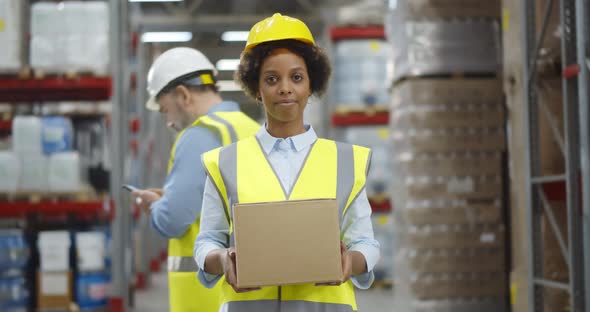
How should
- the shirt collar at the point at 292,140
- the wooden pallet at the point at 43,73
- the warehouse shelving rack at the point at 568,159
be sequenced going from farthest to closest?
the wooden pallet at the point at 43,73 < the warehouse shelving rack at the point at 568,159 < the shirt collar at the point at 292,140

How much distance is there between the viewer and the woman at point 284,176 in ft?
6.33

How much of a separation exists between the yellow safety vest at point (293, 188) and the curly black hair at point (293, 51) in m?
0.23

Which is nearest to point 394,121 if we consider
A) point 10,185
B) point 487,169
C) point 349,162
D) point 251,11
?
point 487,169

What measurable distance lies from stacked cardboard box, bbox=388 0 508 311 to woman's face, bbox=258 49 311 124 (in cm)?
447

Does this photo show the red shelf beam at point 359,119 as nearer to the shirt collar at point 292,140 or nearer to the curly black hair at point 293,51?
the curly black hair at point 293,51

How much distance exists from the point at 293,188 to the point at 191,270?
1150mm

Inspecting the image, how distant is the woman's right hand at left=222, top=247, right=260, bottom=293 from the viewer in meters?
1.83

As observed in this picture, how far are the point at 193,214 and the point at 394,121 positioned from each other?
419 cm

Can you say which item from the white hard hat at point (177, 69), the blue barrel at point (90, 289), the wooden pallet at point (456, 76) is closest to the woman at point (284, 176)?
the white hard hat at point (177, 69)

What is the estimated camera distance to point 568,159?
4.86m

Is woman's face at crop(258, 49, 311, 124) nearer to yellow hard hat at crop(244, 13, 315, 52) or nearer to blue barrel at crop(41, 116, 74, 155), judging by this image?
yellow hard hat at crop(244, 13, 315, 52)

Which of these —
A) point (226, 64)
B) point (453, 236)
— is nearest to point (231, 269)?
point (453, 236)

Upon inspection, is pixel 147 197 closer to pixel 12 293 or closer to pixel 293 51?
pixel 293 51

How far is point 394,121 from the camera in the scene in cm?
682
